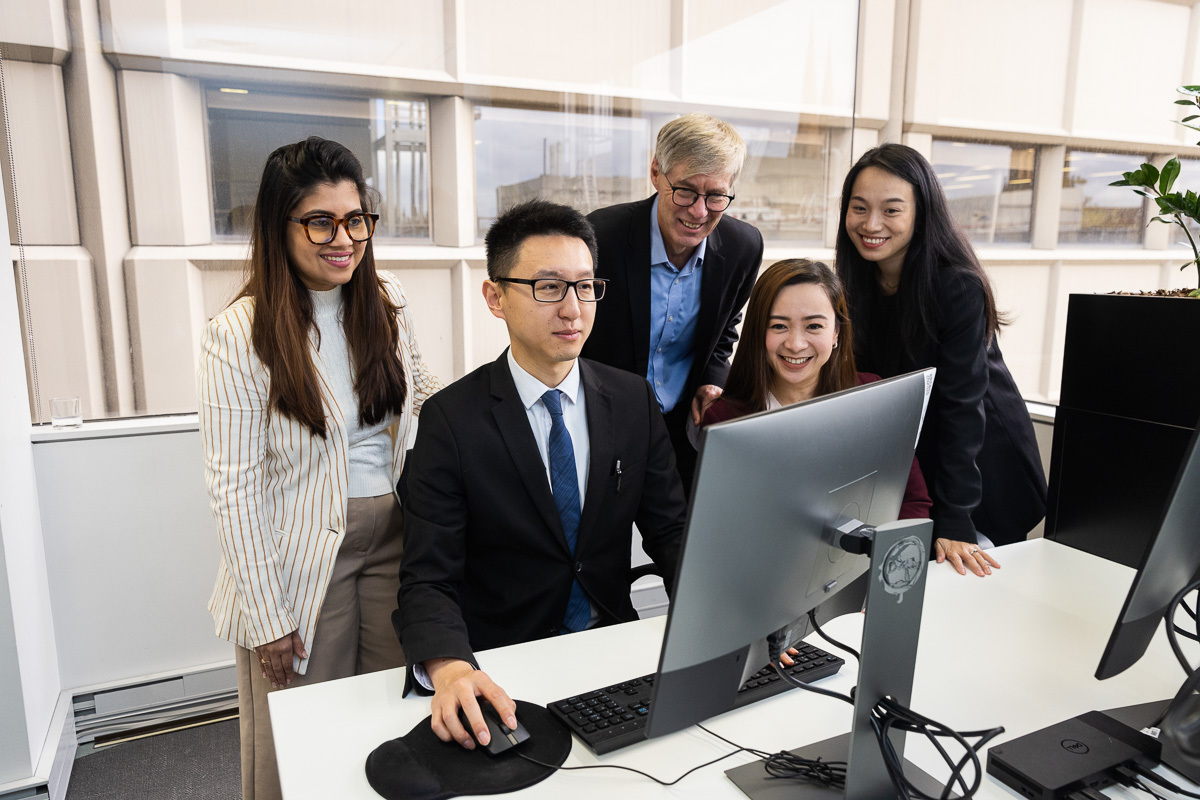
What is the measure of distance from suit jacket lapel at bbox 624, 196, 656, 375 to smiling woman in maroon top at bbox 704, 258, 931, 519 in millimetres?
339

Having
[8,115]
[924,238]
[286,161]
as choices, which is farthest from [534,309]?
[8,115]

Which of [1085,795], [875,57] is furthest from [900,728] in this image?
[875,57]

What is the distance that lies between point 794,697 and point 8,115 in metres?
2.57

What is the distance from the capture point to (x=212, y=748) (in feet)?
7.98

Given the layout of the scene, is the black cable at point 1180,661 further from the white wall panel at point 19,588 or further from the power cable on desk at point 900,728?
the white wall panel at point 19,588

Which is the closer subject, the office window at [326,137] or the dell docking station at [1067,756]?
the dell docking station at [1067,756]

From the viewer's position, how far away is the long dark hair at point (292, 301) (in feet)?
5.02

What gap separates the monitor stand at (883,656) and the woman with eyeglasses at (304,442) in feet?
3.25

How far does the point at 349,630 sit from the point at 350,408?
1.62 ft

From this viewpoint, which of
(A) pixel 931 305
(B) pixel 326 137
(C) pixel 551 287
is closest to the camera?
(C) pixel 551 287

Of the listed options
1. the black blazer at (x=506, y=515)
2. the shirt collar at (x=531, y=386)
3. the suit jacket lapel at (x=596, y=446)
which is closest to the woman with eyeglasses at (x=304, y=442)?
the black blazer at (x=506, y=515)

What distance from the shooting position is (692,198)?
2.02 meters

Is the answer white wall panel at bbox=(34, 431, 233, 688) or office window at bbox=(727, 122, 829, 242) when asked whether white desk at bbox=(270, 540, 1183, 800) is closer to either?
white wall panel at bbox=(34, 431, 233, 688)

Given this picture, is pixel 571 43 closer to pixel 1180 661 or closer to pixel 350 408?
pixel 350 408
